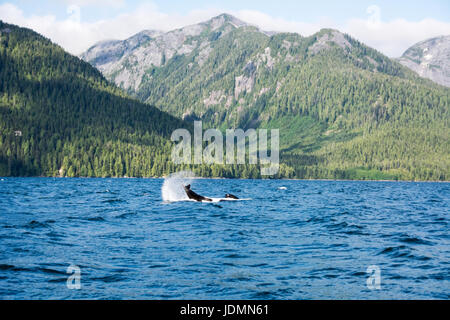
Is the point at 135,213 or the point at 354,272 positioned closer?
the point at 354,272

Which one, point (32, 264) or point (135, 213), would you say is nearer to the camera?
point (32, 264)

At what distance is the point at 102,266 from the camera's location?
27.3 metres

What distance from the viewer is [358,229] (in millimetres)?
46719

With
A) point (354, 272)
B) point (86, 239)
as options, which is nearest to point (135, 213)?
point (86, 239)

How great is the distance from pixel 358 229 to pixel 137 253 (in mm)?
23291

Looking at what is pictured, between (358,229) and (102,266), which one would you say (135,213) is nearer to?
(358,229)

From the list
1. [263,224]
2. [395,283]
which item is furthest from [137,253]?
[263,224]

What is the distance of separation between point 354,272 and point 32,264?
57.3 feet
